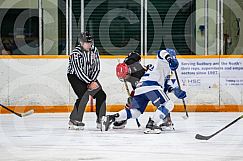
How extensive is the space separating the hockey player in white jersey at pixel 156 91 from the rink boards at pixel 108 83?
302 centimetres

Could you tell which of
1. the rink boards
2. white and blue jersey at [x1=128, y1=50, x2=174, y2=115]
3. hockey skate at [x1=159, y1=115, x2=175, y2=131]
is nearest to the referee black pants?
white and blue jersey at [x1=128, y1=50, x2=174, y2=115]

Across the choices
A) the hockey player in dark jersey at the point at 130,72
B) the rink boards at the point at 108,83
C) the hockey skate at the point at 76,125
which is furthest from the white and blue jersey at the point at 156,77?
the rink boards at the point at 108,83

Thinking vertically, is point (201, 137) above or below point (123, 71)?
below

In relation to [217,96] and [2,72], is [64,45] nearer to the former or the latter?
[2,72]

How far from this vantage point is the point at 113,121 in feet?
30.7

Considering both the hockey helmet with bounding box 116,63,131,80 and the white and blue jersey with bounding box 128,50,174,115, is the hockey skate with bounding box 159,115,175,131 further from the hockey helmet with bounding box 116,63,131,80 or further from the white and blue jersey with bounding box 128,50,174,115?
the hockey helmet with bounding box 116,63,131,80

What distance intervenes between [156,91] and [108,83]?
11.3 ft

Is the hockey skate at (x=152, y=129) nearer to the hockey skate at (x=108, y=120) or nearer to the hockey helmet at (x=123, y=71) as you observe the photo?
the hockey skate at (x=108, y=120)

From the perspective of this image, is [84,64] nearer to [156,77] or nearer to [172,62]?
[156,77]

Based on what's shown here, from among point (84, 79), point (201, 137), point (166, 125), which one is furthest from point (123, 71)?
point (201, 137)

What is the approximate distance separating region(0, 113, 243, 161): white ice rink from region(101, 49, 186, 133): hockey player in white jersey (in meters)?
0.20

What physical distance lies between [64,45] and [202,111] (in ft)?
10.6

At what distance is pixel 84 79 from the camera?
31.2 feet

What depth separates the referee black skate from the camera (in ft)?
31.1
